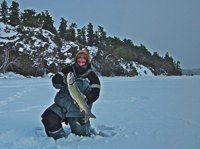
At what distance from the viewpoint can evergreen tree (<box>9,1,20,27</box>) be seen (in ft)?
120

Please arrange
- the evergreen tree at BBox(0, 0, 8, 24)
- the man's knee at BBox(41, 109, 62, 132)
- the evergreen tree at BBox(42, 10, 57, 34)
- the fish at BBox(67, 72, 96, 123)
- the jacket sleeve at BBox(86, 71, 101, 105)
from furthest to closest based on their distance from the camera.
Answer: the evergreen tree at BBox(42, 10, 57, 34) → the evergreen tree at BBox(0, 0, 8, 24) → the jacket sleeve at BBox(86, 71, 101, 105) → the man's knee at BBox(41, 109, 62, 132) → the fish at BBox(67, 72, 96, 123)

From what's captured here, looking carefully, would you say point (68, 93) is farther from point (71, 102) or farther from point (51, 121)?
point (51, 121)

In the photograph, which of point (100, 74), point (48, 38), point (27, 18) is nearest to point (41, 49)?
point (48, 38)

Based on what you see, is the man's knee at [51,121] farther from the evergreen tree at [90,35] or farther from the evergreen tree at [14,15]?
the evergreen tree at [90,35]

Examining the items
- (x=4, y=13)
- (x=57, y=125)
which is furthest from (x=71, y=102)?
(x=4, y=13)

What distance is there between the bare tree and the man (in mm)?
34072

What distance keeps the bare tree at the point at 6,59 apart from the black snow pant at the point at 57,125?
112 feet

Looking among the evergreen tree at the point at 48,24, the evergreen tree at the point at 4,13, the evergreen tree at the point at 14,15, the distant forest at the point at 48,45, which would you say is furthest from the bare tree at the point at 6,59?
the evergreen tree at the point at 48,24

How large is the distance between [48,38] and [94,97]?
1811 inches

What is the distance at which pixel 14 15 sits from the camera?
3684 cm

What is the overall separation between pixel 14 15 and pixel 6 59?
11916 millimetres

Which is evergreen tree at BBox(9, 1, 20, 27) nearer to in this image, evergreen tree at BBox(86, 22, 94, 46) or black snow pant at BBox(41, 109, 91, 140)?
evergreen tree at BBox(86, 22, 94, 46)

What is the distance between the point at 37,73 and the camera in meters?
38.3

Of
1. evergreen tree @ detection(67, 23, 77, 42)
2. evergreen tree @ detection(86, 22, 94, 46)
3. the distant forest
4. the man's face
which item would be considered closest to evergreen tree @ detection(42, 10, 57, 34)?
the distant forest
